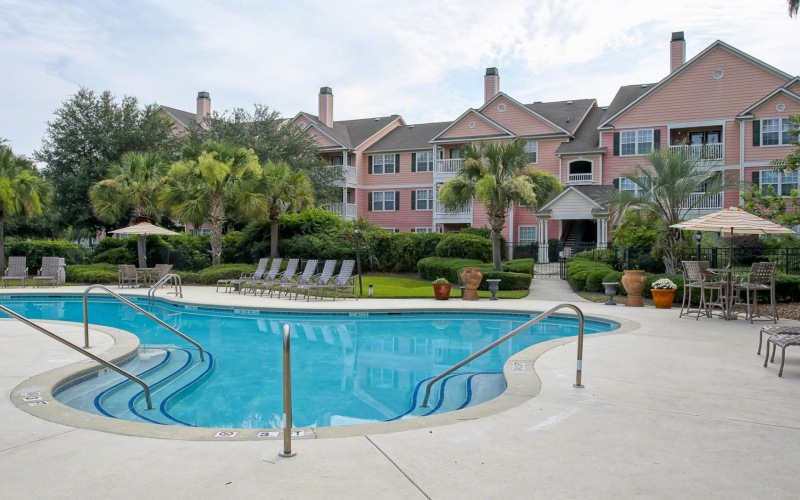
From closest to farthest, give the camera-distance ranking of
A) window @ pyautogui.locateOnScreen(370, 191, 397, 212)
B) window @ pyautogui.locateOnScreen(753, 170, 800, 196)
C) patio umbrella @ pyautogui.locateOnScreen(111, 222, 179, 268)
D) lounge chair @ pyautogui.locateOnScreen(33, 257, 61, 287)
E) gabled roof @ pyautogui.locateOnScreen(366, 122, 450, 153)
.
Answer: lounge chair @ pyautogui.locateOnScreen(33, 257, 61, 287)
patio umbrella @ pyautogui.locateOnScreen(111, 222, 179, 268)
window @ pyautogui.locateOnScreen(753, 170, 800, 196)
gabled roof @ pyautogui.locateOnScreen(366, 122, 450, 153)
window @ pyautogui.locateOnScreen(370, 191, 397, 212)

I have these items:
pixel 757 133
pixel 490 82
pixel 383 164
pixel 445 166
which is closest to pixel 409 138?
Answer: pixel 383 164

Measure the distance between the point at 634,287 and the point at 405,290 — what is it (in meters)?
7.32

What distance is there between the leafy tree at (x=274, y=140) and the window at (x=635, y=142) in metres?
16.3

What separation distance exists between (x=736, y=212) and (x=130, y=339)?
12035mm

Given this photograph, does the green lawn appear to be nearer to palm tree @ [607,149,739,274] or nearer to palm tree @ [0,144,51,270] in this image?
palm tree @ [607,149,739,274]

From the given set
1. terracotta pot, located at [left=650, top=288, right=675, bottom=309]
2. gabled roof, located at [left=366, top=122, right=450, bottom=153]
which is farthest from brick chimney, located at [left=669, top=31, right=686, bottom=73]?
terracotta pot, located at [left=650, top=288, right=675, bottom=309]

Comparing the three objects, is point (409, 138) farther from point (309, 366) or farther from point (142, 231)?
point (309, 366)

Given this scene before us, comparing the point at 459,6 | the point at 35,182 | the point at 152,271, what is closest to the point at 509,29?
the point at 459,6

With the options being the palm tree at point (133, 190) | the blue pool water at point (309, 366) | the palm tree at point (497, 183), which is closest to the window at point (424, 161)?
the palm tree at point (133, 190)

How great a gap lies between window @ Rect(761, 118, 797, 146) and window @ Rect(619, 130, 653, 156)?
4.95 m

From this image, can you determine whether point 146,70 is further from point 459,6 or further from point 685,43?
point 685,43

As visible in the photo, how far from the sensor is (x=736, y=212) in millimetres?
13102

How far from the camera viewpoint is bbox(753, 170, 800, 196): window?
1122 inches

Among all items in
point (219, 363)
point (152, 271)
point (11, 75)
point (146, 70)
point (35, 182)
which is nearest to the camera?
point (219, 363)
